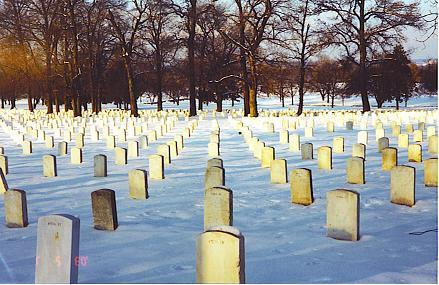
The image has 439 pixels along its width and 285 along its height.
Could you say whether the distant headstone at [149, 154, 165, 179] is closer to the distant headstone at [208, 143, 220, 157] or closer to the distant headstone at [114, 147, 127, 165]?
the distant headstone at [114, 147, 127, 165]

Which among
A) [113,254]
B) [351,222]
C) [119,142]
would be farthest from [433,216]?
[119,142]

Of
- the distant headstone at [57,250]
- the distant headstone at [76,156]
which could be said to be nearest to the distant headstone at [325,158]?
the distant headstone at [76,156]

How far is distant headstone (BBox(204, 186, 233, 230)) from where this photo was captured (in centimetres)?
562

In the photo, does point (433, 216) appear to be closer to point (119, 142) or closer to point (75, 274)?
point (75, 274)

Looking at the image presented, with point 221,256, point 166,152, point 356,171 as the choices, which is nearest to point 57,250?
point 221,256

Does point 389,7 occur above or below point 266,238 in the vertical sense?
above

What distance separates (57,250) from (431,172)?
245 inches

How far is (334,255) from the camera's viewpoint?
4.71 meters

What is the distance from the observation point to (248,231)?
18.4ft

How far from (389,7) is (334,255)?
24826 mm

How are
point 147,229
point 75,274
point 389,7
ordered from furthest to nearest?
point 389,7 → point 147,229 → point 75,274

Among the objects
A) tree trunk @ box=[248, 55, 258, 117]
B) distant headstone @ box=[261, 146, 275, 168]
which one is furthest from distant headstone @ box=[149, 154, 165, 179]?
tree trunk @ box=[248, 55, 258, 117]

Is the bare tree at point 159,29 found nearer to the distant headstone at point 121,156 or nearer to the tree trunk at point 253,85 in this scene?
the tree trunk at point 253,85

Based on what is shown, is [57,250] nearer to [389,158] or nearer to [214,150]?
[389,158]
